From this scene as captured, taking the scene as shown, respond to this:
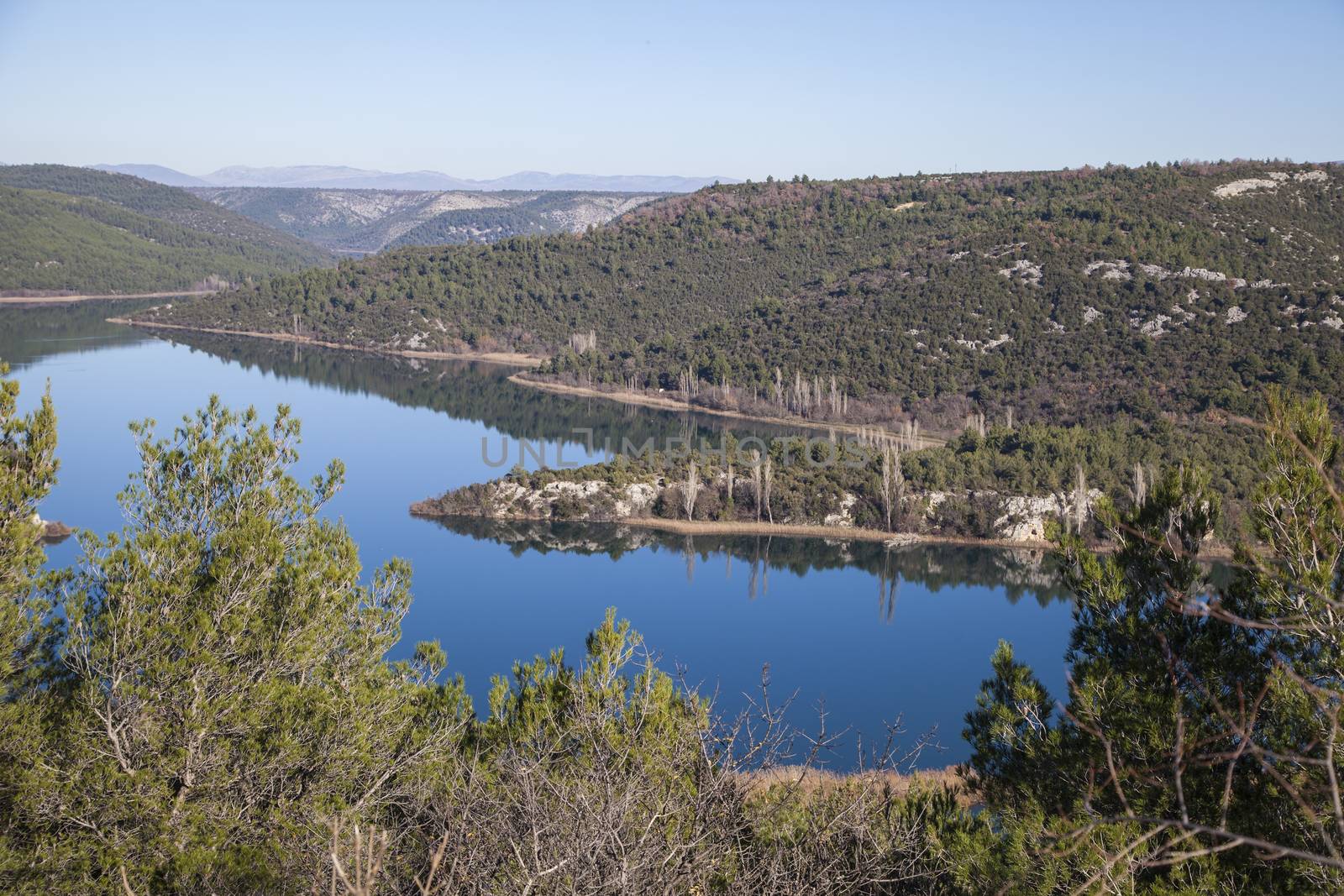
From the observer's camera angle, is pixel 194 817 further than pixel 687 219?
No

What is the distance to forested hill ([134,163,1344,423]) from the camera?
53125mm

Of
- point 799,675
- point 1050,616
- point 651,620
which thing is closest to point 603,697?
point 799,675

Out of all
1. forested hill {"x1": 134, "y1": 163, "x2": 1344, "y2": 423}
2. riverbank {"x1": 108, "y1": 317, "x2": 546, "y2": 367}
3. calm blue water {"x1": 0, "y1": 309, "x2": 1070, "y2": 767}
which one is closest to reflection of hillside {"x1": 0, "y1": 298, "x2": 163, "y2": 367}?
riverbank {"x1": 108, "y1": 317, "x2": 546, "y2": 367}

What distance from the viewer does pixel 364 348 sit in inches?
3701

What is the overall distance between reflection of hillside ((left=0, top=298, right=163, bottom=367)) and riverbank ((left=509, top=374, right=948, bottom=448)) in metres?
30.9

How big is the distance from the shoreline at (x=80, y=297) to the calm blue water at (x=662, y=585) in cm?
5874

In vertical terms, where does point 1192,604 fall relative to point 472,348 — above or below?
above

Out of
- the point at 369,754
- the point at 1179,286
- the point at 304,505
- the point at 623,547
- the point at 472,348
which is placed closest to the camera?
the point at 369,754

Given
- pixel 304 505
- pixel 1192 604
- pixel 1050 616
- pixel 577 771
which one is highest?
pixel 1192 604

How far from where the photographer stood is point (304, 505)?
35.3 feet

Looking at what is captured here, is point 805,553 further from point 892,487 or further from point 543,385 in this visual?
point 543,385

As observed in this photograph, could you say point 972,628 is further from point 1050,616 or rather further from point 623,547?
point 623,547

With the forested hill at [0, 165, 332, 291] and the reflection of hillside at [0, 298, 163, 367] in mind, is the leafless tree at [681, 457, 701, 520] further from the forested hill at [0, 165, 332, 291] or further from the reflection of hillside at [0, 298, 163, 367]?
the forested hill at [0, 165, 332, 291]

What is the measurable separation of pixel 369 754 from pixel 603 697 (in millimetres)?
2025
